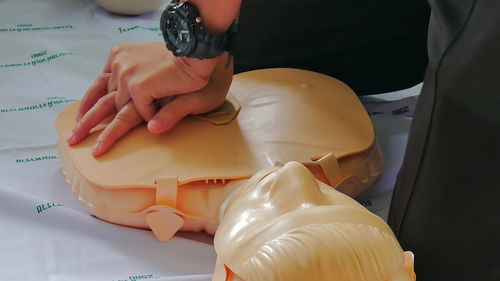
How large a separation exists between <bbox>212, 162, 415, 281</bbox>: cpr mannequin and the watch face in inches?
11.9

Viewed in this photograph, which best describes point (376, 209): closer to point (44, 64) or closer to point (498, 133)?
point (498, 133)

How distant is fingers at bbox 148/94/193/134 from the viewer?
0.87m

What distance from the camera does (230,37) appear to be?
0.90m

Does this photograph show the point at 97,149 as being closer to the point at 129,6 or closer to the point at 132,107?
the point at 132,107

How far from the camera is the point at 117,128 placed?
0.88 meters

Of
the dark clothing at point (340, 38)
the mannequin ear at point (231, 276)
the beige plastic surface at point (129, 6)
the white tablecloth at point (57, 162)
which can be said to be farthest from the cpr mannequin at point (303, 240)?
the beige plastic surface at point (129, 6)

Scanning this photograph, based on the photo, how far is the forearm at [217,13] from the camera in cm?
88

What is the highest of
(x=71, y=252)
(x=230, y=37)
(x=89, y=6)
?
(x=230, y=37)

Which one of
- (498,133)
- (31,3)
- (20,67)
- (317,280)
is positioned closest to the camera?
(317,280)

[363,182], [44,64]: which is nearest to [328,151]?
[363,182]

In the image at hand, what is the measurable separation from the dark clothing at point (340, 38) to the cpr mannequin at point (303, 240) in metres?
0.55

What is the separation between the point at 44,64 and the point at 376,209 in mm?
779

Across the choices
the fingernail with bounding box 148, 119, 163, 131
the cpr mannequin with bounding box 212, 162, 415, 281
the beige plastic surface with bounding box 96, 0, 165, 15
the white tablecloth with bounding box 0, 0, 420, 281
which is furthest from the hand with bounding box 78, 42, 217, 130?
the beige plastic surface with bounding box 96, 0, 165, 15

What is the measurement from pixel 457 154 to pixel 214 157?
1.08 feet
